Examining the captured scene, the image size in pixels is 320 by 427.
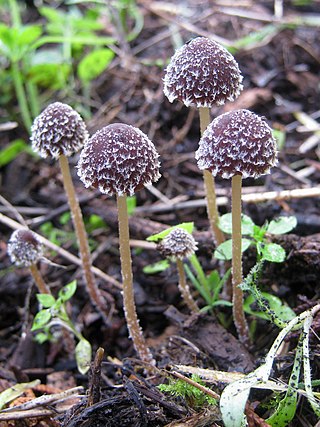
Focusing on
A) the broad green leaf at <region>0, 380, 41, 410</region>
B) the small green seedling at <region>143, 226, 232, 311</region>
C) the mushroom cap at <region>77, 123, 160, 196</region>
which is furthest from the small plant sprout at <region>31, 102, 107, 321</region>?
the broad green leaf at <region>0, 380, 41, 410</region>

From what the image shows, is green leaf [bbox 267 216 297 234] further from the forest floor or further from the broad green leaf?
the broad green leaf

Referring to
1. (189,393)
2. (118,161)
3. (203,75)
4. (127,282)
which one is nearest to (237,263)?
(127,282)

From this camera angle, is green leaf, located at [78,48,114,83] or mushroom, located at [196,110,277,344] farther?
green leaf, located at [78,48,114,83]

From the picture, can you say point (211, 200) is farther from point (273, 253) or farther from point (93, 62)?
point (93, 62)

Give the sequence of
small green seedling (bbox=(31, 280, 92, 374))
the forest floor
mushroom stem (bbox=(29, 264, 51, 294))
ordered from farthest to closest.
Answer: mushroom stem (bbox=(29, 264, 51, 294)), small green seedling (bbox=(31, 280, 92, 374)), the forest floor

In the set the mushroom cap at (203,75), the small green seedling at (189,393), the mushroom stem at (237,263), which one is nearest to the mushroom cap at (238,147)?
the mushroom stem at (237,263)
